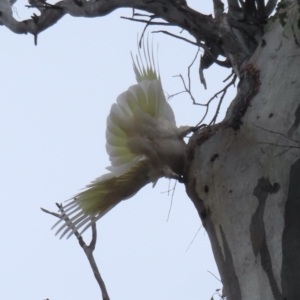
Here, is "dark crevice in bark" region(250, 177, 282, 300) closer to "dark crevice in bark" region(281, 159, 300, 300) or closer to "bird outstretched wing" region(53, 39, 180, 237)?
"dark crevice in bark" region(281, 159, 300, 300)

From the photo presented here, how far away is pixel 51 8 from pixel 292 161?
1495mm

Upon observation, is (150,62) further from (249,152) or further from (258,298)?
(258,298)

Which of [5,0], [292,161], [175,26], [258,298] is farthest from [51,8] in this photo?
[258,298]

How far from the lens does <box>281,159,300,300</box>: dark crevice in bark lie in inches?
58.2

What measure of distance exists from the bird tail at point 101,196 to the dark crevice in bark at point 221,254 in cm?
21

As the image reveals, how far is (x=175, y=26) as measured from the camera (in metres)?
2.35

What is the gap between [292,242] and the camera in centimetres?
152

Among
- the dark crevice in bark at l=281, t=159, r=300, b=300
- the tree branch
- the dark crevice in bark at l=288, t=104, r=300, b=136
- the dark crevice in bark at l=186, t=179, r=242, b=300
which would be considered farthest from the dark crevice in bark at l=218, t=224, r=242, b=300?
the tree branch

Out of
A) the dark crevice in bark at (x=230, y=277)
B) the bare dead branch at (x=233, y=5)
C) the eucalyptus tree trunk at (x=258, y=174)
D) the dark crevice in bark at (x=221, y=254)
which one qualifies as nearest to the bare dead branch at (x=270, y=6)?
the bare dead branch at (x=233, y=5)

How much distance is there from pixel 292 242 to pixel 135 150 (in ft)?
2.01

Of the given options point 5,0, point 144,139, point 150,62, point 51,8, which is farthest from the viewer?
point 5,0

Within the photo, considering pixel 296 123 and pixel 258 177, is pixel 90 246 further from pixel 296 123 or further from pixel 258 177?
pixel 296 123

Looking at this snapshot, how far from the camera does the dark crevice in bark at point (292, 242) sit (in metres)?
1.48

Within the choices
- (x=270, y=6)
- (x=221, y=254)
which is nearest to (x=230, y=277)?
(x=221, y=254)
